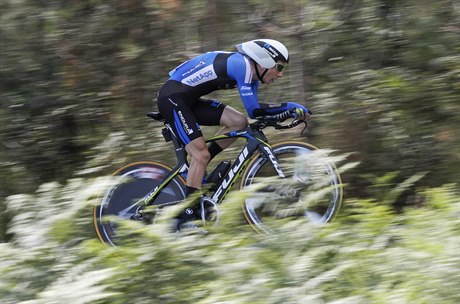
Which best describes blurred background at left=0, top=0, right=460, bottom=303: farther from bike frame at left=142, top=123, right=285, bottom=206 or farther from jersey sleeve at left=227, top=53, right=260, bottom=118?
jersey sleeve at left=227, top=53, right=260, bottom=118

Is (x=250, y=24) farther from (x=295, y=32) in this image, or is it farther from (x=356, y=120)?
(x=356, y=120)

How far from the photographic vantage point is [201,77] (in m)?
→ 6.32

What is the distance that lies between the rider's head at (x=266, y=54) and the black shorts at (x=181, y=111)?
2.07ft

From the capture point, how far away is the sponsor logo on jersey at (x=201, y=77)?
627cm

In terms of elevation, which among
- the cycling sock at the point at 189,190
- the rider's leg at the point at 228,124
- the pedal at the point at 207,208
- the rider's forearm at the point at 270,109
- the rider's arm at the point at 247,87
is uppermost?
the rider's arm at the point at 247,87

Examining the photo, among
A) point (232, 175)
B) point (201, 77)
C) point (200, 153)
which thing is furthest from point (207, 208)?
point (201, 77)

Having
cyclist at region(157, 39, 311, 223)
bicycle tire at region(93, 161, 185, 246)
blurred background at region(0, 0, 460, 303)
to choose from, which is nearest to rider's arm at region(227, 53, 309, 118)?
cyclist at region(157, 39, 311, 223)

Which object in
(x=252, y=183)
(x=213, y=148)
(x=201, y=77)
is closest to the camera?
(x=201, y=77)

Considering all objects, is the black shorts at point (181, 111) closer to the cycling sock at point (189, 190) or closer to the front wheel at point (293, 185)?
the cycling sock at point (189, 190)

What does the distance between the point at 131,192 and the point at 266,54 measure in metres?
1.86

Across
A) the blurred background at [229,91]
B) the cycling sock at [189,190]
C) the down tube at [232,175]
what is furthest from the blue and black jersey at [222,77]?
the blurred background at [229,91]

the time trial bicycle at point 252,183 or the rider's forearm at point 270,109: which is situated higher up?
the rider's forearm at point 270,109

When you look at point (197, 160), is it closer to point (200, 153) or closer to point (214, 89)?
point (200, 153)

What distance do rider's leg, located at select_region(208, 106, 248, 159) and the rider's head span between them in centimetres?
47
